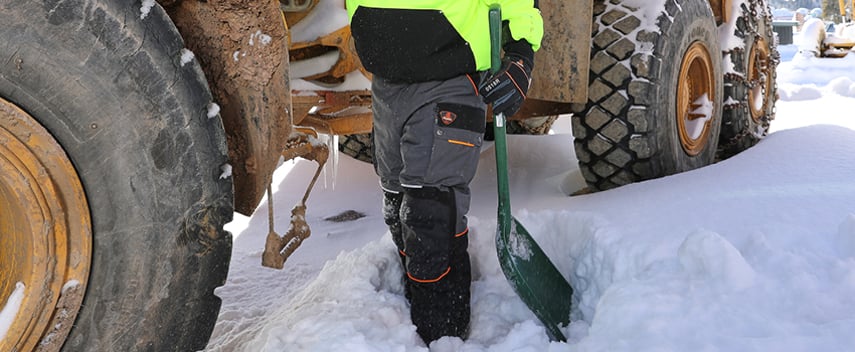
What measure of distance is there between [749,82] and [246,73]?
3.69 meters

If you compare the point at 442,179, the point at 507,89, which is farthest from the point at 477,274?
the point at 507,89

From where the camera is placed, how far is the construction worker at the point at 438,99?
1991mm

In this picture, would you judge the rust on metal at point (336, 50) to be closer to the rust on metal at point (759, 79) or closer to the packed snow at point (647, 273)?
the packed snow at point (647, 273)

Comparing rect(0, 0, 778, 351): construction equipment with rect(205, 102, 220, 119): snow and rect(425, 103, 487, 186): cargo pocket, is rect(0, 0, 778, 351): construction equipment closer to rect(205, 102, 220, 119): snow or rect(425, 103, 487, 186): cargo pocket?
rect(205, 102, 220, 119): snow

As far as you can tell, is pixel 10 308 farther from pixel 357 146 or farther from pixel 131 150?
pixel 357 146

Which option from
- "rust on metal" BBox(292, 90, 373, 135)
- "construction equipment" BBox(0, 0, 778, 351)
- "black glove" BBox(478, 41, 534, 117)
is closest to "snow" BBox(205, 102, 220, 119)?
"construction equipment" BBox(0, 0, 778, 351)

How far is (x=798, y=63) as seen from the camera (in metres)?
12.0

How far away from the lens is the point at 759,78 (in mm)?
4621

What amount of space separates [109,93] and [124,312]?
44 centimetres

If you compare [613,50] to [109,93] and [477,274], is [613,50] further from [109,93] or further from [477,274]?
[109,93]

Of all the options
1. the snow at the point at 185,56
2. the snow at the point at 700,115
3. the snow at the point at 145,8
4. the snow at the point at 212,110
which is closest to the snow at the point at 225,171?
the snow at the point at 212,110

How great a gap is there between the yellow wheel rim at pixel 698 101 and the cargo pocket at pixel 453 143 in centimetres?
185

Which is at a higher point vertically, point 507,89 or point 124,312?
point 507,89

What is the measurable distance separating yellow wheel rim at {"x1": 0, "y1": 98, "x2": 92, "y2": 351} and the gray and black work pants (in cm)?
95
